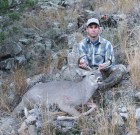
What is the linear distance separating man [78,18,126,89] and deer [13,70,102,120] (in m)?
0.55

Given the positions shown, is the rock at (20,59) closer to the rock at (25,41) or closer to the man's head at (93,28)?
the rock at (25,41)

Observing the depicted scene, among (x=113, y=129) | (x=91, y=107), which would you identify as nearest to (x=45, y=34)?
(x=91, y=107)

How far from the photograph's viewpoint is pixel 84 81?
6.86 metres

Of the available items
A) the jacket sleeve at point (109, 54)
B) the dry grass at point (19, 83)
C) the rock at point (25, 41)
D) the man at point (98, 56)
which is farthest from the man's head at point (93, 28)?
the rock at point (25, 41)

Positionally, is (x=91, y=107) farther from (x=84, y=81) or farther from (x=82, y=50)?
(x=82, y=50)

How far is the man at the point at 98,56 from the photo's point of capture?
741 cm

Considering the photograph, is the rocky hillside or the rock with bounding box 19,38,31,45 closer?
the rocky hillside

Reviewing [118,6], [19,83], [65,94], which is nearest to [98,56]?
[65,94]

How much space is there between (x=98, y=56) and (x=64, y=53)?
70.8 inches

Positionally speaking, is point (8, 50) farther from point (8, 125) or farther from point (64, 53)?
point (8, 125)

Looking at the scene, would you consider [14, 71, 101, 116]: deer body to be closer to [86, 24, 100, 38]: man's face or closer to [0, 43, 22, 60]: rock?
[86, 24, 100, 38]: man's face

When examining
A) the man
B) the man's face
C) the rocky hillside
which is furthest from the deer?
the man's face

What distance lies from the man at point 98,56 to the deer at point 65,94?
0.55 m

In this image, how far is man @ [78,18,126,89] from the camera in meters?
7.41
